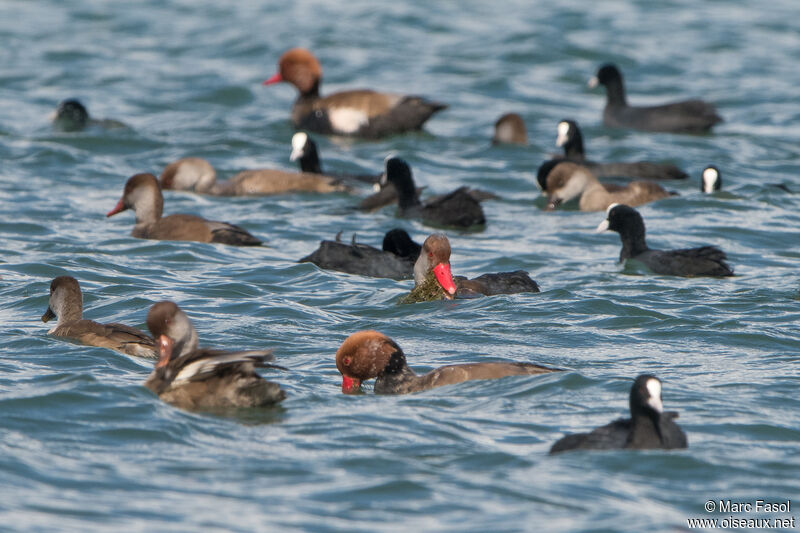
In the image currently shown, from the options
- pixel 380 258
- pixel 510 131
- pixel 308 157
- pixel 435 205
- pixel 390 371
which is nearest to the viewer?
pixel 390 371

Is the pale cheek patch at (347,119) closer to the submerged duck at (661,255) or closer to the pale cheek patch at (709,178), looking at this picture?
the pale cheek patch at (709,178)

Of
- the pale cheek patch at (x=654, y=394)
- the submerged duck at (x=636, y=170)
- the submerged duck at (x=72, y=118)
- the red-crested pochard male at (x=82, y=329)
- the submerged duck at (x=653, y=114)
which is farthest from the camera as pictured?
the submerged duck at (x=653, y=114)

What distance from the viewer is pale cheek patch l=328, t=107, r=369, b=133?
70.1 ft

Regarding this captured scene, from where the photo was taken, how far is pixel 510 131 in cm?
2083

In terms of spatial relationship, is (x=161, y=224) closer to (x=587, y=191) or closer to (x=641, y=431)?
(x=587, y=191)

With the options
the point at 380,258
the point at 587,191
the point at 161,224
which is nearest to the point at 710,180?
the point at 587,191

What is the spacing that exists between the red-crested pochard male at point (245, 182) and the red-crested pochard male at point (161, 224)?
229 centimetres

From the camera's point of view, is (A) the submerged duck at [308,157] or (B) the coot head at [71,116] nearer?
(A) the submerged duck at [308,157]

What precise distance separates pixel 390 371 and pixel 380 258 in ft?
13.7

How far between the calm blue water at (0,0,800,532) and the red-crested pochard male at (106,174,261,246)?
0.20 meters

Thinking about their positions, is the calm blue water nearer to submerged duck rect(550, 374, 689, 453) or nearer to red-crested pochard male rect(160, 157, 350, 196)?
submerged duck rect(550, 374, 689, 453)

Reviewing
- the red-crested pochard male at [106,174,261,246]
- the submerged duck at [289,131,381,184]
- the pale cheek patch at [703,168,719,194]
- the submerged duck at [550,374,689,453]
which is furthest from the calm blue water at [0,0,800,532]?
the submerged duck at [289,131,381,184]

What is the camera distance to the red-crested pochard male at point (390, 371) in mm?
9117

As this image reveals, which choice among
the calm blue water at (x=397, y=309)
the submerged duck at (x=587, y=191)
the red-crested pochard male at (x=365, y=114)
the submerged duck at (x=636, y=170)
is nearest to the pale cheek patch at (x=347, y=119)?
the red-crested pochard male at (x=365, y=114)
